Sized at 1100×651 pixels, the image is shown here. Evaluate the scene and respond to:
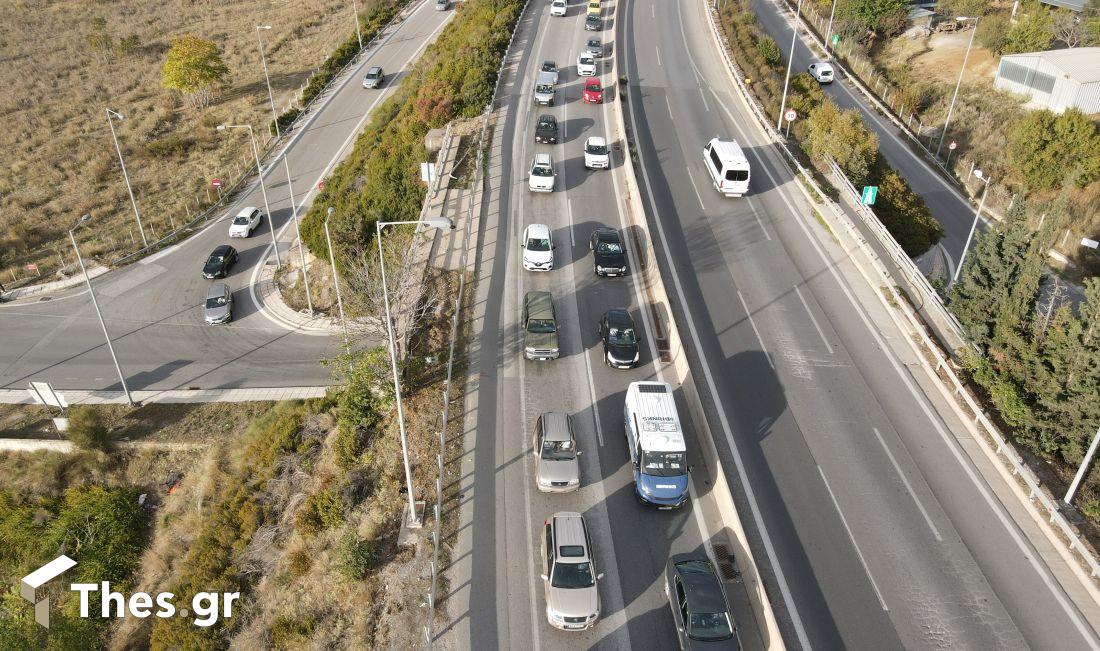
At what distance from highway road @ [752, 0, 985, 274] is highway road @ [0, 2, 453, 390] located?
1551 inches

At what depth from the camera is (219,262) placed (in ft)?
146

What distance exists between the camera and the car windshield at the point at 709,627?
17156mm

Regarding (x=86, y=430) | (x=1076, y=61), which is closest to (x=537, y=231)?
(x=86, y=430)

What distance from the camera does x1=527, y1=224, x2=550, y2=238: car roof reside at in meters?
33.9

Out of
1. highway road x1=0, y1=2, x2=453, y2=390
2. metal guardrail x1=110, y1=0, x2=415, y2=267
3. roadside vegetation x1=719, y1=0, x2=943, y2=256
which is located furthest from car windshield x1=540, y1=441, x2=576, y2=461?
metal guardrail x1=110, y1=0, x2=415, y2=267

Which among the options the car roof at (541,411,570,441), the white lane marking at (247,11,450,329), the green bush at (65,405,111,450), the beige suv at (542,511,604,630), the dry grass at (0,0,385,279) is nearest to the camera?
the beige suv at (542,511,604,630)

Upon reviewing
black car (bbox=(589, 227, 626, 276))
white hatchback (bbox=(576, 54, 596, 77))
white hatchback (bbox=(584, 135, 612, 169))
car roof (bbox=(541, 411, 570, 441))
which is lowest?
car roof (bbox=(541, 411, 570, 441))

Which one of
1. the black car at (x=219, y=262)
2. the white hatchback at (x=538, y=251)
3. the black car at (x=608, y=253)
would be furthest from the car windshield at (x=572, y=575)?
the black car at (x=219, y=262)

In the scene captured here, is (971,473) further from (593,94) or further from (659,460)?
(593,94)

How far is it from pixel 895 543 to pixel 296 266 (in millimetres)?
40631

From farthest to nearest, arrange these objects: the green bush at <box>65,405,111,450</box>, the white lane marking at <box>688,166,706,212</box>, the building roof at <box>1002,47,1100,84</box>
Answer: the building roof at <box>1002,47,1100,84</box> → the white lane marking at <box>688,166,706,212</box> → the green bush at <box>65,405,111,450</box>

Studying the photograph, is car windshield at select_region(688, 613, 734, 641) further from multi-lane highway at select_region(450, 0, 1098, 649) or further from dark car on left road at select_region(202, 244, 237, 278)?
dark car on left road at select_region(202, 244, 237, 278)

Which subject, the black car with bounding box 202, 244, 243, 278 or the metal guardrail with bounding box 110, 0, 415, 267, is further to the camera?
the metal guardrail with bounding box 110, 0, 415, 267

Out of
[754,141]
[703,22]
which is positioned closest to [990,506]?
[754,141]
